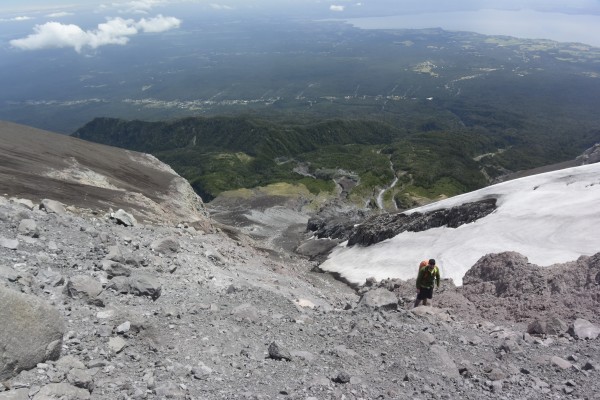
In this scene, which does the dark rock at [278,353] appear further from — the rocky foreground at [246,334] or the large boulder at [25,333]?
the large boulder at [25,333]

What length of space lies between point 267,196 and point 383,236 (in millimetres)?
Answer: 91855

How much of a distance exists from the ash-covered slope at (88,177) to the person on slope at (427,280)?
76.5ft

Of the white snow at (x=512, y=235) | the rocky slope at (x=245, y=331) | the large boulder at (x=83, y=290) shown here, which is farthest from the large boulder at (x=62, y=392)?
the white snow at (x=512, y=235)

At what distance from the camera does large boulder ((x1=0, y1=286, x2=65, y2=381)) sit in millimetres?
8562

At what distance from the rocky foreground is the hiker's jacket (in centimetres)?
97

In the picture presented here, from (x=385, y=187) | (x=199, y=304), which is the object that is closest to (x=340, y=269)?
(x=199, y=304)

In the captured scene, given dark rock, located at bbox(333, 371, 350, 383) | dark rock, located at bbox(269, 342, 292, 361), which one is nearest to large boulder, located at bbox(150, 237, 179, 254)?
dark rock, located at bbox(269, 342, 292, 361)

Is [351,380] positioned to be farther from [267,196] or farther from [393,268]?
[267,196]

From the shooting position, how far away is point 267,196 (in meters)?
131

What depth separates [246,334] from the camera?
13.1m

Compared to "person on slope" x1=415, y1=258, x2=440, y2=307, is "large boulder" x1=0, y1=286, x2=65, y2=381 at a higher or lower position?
higher

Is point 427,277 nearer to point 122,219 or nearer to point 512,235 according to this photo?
point 512,235

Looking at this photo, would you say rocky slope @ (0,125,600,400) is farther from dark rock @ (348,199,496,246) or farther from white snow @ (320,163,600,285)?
dark rock @ (348,199,496,246)

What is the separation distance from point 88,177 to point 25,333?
44437 mm
